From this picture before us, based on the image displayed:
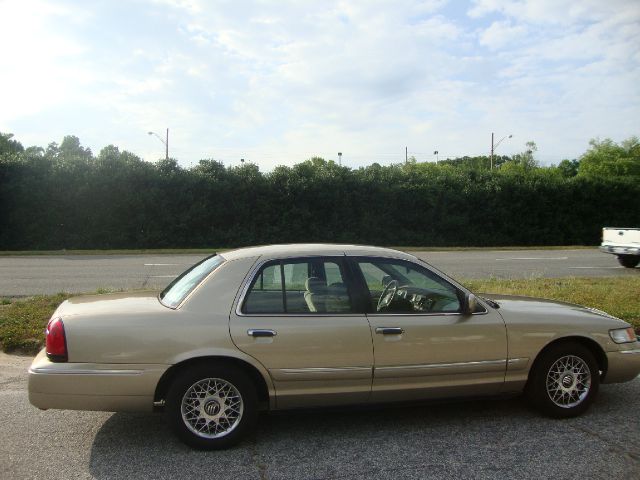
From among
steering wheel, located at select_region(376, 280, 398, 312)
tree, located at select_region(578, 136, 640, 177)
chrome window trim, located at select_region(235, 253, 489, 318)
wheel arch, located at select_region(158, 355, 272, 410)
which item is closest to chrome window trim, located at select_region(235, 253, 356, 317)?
chrome window trim, located at select_region(235, 253, 489, 318)

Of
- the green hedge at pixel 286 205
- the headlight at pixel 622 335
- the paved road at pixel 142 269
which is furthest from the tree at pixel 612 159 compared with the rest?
the headlight at pixel 622 335

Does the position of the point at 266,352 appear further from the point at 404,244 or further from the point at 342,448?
the point at 404,244

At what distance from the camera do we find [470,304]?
15.8 ft

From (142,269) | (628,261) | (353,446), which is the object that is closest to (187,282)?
(353,446)

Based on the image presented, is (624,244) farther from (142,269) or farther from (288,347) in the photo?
(288,347)

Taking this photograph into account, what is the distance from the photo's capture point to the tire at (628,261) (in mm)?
17067

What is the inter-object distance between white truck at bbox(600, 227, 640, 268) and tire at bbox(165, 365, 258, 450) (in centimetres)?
1508

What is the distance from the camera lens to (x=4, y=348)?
7.16m

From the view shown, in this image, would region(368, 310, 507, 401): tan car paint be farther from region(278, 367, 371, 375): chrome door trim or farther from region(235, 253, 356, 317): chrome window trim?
region(235, 253, 356, 317): chrome window trim

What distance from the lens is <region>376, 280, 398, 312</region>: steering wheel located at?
482cm

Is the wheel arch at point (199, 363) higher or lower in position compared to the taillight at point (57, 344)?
lower

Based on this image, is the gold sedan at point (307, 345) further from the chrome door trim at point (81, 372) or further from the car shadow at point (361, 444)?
the car shadow at point (361, 444)

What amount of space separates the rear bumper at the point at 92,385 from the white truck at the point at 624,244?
15555mm

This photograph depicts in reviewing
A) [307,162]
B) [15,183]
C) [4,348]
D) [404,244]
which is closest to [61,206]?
[15,183]
